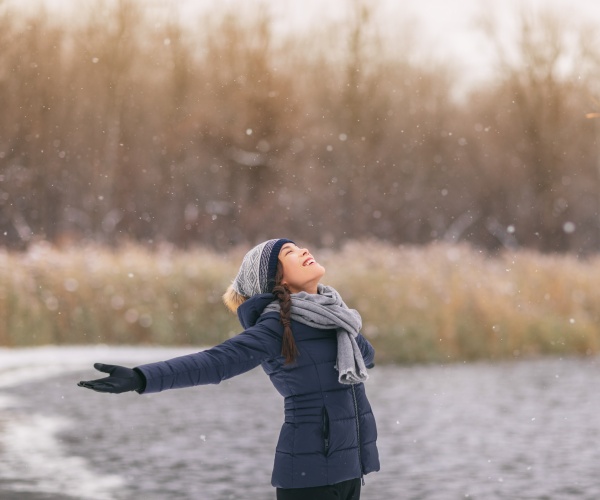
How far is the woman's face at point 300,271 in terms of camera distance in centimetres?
402

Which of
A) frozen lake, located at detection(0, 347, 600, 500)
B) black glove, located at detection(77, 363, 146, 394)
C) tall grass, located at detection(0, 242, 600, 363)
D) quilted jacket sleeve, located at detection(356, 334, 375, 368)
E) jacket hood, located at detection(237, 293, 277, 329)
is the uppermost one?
tall grass, located at detection(0, 242, 600, 363)

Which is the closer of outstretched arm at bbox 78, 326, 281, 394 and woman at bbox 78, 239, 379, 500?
outstretched arm at bbox 78, 326, 281, 394

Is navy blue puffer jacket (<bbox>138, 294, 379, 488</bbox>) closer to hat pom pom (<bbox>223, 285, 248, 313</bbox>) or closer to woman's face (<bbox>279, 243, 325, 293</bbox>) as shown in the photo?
woman's face (<bbox>279, 243, 325, 293</bbox>)

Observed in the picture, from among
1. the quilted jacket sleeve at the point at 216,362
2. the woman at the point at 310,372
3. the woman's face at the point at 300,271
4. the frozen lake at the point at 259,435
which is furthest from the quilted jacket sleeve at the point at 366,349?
→ the frozen lake at the point at 259,435

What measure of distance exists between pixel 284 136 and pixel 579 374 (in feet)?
79.1

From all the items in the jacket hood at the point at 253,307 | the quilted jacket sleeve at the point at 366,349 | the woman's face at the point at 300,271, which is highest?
the woman's face at the point at 300,271

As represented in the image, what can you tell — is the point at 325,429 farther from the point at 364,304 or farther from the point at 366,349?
the point at 364,304

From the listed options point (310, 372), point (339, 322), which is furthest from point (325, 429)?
point (339, 322)

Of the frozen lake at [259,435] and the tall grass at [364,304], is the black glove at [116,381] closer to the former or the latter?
the frozen lake at [259,435]

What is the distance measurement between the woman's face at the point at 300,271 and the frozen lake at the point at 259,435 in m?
3.30

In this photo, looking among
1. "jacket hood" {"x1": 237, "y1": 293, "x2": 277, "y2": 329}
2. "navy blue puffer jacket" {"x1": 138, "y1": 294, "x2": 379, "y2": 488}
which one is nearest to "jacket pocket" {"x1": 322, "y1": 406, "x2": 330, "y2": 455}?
"navy blue puffer jacket" {"x1": 138, "y1": 294, "x2": 379, "y2": 488}

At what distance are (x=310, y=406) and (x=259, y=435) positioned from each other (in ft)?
18.9

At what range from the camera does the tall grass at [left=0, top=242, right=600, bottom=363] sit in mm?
15820

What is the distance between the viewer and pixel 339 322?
3.89 meters
